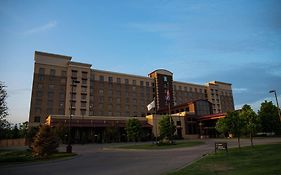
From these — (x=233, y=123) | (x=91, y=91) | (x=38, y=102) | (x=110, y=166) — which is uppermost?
(x=91, y=91)

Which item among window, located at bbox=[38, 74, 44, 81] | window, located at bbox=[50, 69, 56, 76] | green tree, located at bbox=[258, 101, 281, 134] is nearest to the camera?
green tree, located at bbox=[258, 101, 281, 134]

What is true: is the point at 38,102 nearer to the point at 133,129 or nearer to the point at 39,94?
the point at 39,94

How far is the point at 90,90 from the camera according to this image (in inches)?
3024

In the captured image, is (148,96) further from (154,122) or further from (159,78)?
(154,122)

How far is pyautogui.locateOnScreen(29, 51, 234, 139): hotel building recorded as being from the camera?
227ft

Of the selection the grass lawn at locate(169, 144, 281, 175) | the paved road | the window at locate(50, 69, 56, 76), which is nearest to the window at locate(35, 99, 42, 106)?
the window at locate(50, 69, 56, 76)

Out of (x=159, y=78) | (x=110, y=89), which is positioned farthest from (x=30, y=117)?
(x=159, y=78)

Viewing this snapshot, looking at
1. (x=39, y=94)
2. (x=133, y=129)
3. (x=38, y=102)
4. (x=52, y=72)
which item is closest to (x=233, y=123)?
(x=133, y=129)

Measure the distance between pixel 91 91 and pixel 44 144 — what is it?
53741mm

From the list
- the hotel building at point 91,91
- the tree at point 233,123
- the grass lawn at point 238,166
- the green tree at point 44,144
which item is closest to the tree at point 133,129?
the hotel building at point 91,91

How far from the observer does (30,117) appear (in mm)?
64938

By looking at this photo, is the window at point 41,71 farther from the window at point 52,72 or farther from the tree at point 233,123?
the tree at point 233,123

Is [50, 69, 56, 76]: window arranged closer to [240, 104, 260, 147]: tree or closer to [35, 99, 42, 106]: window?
[35, 99, 42, 106]: window

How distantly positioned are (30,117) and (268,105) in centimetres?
6840
